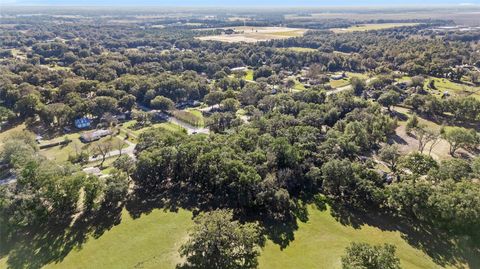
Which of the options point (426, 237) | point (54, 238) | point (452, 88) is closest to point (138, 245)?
point (54, 238)

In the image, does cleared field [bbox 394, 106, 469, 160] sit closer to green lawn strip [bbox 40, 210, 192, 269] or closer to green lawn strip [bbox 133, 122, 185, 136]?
green lawn strip [bbox 40, 210, 192, 269]

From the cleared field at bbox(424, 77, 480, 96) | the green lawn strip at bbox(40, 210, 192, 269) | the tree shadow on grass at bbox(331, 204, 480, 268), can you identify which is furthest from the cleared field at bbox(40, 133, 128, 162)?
the cleared field at bbox(424, 77, 480, 96)

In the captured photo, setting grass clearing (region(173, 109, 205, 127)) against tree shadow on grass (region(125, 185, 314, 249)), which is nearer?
tree shadow on grass (region(125, 185, 314, 249))

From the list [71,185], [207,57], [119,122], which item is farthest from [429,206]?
[207,57]

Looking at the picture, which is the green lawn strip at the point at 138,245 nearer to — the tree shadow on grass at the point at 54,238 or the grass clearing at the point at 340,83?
the tree shadow on grass at the point at 54,238

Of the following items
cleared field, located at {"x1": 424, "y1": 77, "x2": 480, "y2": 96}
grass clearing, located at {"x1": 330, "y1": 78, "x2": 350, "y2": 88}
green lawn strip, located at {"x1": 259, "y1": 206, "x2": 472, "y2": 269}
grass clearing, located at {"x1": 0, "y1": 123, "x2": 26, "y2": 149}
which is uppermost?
cleared field, located at {"x1": 424, "y1": 77, "x2": 480, "y2": 96}

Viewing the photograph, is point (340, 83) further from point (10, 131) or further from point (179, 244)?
point (10, 131)

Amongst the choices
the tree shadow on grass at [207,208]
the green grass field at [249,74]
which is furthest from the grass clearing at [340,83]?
the tree shadow on grass at [207,208]
